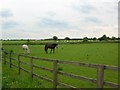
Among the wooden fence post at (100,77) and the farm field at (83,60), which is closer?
the wooden fence post at (100,77)

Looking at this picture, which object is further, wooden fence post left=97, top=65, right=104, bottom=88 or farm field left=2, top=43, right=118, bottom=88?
farm field left=2, top=43, right=118, bottom=88

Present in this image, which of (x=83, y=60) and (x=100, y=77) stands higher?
(x=100, y=77)

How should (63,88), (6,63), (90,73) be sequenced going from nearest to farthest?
(63,88), (90,73), (6,63)

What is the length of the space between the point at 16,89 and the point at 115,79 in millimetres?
5158

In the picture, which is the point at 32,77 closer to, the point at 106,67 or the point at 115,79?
the point at 115,79

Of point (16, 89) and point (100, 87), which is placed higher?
point (100, 87)

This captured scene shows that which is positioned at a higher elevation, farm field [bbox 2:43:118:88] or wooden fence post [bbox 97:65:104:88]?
wooden fence post [bbox 97:65:104:88]

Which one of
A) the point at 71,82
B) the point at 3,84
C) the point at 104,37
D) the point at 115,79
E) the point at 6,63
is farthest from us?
the point at 104,37

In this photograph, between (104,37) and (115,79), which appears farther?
(104,37)

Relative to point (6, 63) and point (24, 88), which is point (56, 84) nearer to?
point (24, 88)

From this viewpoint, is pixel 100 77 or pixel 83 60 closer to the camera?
pixel 100 77

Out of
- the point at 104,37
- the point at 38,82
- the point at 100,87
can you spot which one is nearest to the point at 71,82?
the point at 38,82

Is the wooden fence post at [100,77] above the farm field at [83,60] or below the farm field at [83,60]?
above

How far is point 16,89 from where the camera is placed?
30.8 feet
